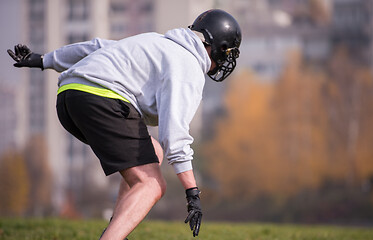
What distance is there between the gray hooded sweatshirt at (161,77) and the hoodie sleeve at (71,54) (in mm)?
260

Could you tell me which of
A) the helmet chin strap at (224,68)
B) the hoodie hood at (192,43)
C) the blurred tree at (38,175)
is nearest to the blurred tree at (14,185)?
the blurred tree at (38,175)

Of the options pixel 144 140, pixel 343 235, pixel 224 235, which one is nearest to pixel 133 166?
pixel 144 140

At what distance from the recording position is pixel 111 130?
3.46 metres

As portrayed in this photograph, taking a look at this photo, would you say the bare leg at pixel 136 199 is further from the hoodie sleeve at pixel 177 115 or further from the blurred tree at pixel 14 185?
the blurred tree at pixel 14 185

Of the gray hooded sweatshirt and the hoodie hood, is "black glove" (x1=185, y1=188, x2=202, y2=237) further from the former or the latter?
the hoodie hood

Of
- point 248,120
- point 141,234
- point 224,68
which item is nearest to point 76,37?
point 248,120

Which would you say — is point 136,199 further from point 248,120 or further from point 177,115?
point 248,120

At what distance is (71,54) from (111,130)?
87cm

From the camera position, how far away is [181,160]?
11.2 feet

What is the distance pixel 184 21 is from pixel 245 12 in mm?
4019

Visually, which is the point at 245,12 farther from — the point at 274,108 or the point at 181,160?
the point at 181,160

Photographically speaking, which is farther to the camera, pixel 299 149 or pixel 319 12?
pixel 319 12

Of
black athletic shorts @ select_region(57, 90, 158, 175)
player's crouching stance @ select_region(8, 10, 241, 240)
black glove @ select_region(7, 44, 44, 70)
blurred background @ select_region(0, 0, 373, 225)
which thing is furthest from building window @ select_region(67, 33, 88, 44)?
black athletic shorts @ select_region(57, 90, 158, 175)

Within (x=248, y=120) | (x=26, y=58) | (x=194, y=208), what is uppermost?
(x=26, y=58)
